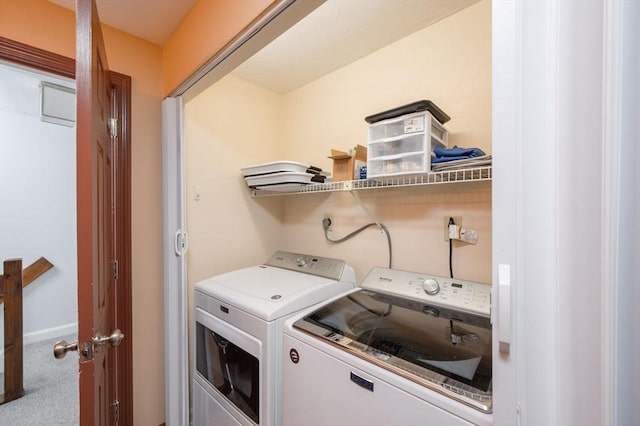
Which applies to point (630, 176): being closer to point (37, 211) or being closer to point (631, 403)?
point (631, 403)

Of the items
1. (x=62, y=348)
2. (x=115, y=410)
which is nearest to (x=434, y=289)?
(x=62, y=348)

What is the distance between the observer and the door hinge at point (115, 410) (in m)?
1.44

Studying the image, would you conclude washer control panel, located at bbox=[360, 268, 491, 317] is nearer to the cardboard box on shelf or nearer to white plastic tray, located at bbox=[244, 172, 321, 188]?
the cardboard box on shelf

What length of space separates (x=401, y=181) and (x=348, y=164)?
373mm

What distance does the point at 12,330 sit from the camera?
212cm

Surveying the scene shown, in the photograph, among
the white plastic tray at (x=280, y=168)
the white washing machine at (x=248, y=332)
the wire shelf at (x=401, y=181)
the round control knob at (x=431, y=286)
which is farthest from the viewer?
the white plastic tray at (x=280, y=168)

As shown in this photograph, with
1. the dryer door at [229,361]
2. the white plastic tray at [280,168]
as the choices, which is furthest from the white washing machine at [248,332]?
the white plastic tray at [280,168]

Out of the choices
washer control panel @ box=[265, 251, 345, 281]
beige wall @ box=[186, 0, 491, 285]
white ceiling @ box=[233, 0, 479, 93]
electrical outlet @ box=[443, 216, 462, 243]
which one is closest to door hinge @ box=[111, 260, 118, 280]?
beige wall @ box=[186, 0, 491, 285]

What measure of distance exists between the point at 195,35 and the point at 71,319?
379 cm

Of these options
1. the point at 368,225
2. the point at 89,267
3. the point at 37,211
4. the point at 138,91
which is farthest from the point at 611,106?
the point at 37,211

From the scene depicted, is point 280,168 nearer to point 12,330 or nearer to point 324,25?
point 324,25

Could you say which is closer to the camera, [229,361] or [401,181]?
[401,181]

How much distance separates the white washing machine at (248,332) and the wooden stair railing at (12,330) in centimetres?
161

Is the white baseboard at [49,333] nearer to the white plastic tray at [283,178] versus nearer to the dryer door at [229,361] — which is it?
the dryer door at [229,361]
